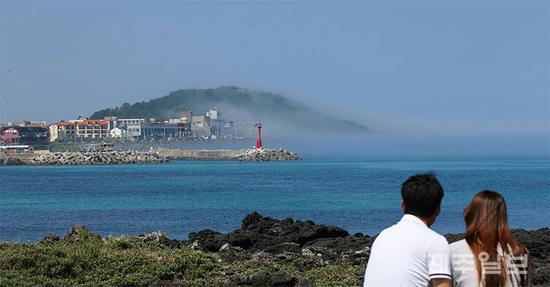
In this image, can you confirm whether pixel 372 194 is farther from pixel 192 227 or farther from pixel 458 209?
pixel 192 227

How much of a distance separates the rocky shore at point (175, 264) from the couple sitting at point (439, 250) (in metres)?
5.23

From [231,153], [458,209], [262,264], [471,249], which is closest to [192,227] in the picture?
[458,209]

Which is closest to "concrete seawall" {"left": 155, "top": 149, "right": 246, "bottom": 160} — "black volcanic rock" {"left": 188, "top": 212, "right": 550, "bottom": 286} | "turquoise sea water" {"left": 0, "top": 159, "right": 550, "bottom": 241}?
"turquoise sea water" {"left": 0, "top": 159, "right": 550, "bottom": 241}

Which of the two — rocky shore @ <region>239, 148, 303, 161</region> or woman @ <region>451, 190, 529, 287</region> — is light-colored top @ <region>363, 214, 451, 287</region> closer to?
woman @ <region>451, 190, 529, 287</region>

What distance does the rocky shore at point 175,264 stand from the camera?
1197 cm

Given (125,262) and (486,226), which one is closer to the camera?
(486,226)

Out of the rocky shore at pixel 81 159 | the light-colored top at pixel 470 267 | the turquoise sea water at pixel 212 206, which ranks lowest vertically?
the turquoise sea water at pixel 212 206

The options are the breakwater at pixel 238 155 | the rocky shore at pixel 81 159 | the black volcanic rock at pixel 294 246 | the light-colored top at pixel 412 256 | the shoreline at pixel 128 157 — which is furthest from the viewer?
the breakwater at pixel 238 155

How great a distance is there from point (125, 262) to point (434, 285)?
8.79m

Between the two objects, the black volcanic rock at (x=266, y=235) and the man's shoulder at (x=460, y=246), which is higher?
the man's shoulder at (x=460, y=246)

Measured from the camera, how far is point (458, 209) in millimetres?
48281

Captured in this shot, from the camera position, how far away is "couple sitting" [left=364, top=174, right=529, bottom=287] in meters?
4.55

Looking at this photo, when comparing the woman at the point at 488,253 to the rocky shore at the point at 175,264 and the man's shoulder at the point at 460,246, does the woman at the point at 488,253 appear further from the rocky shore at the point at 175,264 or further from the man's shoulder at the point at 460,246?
the rocky shore at the point at 175,264

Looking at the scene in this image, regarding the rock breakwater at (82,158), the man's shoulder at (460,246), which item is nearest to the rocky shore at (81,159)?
the rock breakwater at (82,158)
